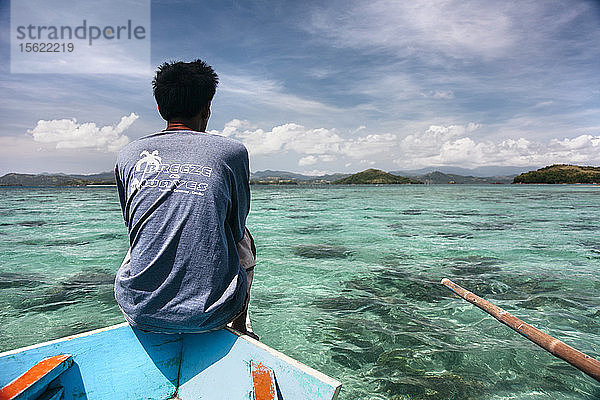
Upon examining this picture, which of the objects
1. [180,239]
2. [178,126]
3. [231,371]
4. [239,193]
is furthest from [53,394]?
[178,126]

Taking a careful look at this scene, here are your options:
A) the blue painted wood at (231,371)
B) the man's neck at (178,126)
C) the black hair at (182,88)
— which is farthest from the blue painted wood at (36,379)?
the black hair at (182,88)

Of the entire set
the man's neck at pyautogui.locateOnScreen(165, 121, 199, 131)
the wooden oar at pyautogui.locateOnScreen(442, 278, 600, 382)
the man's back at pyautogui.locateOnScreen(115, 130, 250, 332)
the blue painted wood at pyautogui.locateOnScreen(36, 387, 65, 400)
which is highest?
the man's neck at pyautogui.locateOnScreen(165, 121, 199, 131)

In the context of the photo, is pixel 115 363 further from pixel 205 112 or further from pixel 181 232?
pixel 205 112

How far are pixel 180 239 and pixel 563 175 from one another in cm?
16533

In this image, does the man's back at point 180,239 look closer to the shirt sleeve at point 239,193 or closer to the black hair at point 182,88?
the shirt sleeve at point 239,193

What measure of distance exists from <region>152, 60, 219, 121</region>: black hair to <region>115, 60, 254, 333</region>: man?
22cm

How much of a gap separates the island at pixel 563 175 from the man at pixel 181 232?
159 metres

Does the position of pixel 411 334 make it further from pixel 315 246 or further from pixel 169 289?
pixel 315 246

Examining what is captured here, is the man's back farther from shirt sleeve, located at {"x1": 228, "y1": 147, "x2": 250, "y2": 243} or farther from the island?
the island

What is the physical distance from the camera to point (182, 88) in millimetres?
2729

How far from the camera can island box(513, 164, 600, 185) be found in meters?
126

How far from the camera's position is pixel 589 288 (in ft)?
25.9

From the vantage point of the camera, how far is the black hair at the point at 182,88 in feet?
8.98

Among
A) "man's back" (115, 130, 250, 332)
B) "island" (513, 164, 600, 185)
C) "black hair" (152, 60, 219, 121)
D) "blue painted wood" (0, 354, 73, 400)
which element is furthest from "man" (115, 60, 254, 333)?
"island" (513, 164, 600, 185)
